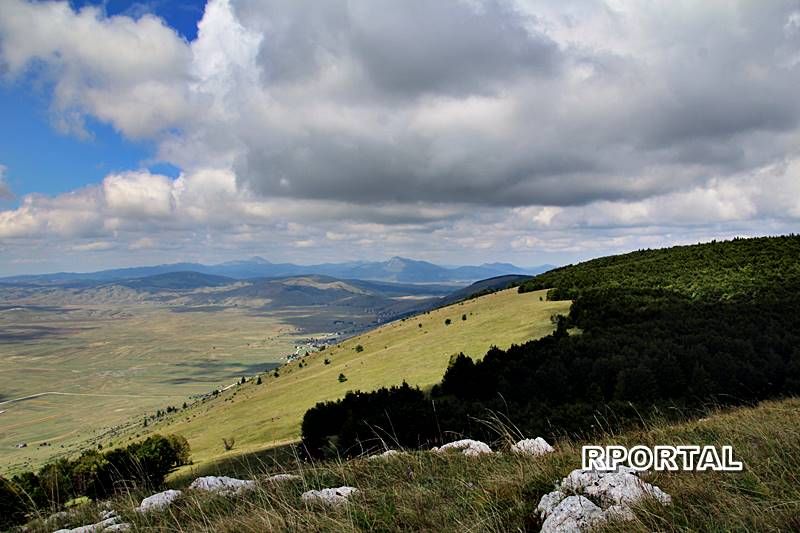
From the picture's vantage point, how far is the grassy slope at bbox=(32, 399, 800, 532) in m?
4.97

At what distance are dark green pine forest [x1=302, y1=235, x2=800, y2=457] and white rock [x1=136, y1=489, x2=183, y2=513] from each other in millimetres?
3355

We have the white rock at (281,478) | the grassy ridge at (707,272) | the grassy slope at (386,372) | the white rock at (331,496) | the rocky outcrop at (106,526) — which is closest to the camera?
the white rock at (331,496)

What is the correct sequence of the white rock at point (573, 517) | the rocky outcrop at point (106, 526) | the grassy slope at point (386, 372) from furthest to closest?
the grassy slope at point (386, 372)
the rocky outcrop at point (106, 526)
the white rock at point (573, 517)

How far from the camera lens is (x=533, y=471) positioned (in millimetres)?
6969

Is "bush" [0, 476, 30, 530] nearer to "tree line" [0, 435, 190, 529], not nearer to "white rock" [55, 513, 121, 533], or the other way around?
"tree line" [0, 435, 190, 529]

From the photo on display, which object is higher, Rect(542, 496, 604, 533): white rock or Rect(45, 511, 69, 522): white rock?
Rect(542, 496, 604, 533): white rock

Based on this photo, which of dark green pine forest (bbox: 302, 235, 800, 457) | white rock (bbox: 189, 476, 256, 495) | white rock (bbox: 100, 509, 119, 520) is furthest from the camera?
dark green pine forest (bbox: 302, 235, 800, 457)

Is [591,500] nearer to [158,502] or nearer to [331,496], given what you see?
[331,496]

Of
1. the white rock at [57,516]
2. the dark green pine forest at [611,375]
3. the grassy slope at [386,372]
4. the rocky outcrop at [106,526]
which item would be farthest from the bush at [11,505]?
the grassy slope at [386,372]

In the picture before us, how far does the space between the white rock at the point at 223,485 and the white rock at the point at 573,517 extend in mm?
5443

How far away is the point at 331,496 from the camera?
704 centimetres

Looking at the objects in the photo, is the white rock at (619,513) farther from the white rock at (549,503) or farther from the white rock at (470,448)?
the white rock at (470,448)

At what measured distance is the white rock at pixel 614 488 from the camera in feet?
17.8

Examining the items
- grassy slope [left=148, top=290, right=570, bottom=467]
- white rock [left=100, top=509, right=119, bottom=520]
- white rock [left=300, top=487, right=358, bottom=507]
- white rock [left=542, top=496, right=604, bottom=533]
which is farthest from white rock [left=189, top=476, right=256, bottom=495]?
grassy slope [left=148, top=290, right=570, bottom=467]
